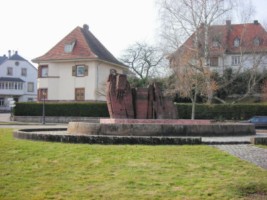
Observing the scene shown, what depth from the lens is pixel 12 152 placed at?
11.7 metres

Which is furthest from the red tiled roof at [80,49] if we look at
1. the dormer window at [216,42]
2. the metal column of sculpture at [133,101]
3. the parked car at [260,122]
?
the metal column of sculpture at [133,101]

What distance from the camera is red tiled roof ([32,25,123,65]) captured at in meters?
54.4

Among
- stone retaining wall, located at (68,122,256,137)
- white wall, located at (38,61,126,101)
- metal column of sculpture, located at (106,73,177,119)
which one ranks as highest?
white wall, located at (38,61,126,101)

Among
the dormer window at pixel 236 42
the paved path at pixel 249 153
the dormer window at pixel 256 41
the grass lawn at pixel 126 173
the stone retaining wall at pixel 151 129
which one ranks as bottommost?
the grass lawn at pixel 126 173

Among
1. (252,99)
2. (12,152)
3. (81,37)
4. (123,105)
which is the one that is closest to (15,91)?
(81,37)

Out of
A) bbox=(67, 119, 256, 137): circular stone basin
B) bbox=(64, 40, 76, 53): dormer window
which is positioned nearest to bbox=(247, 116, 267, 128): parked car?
bbox=(67, 119, 256, 137): circular stone basin

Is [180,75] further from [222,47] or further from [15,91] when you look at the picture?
[15,91]

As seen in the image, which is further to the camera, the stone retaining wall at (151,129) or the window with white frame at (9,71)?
the window with white frame at (9,71)

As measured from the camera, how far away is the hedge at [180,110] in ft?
146

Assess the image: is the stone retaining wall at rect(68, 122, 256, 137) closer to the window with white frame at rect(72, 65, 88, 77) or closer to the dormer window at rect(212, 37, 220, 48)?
the dormer window at rect(212, 37, 220, 48)

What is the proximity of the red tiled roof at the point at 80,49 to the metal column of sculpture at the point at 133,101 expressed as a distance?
35052 millimetres

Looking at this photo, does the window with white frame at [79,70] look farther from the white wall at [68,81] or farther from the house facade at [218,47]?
the house facade at [218,47]

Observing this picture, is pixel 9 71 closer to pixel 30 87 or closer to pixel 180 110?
pixel 30 87

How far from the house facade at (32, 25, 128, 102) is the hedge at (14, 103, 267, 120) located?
7.01 metres
